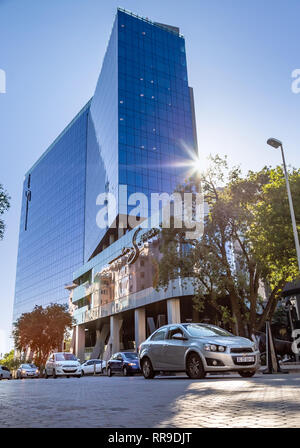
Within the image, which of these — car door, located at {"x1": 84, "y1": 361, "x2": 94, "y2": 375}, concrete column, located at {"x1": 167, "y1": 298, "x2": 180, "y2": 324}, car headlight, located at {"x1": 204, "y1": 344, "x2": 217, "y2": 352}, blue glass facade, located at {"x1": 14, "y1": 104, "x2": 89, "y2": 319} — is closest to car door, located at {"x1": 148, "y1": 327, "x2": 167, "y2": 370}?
A: car headlight, located at {"x1": 204, "y1": 344, "x2": 217, "y2": 352}

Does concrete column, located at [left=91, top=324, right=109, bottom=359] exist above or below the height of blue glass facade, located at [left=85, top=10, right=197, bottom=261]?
below

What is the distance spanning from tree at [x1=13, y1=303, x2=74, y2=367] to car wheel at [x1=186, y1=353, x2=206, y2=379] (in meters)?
41.5

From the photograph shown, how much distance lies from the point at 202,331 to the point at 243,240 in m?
8.98

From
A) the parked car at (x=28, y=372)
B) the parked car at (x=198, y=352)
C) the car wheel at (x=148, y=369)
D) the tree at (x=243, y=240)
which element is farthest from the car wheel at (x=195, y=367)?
the parked car at (x=28, y=372)

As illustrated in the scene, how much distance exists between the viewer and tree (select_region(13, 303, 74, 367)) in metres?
48.9

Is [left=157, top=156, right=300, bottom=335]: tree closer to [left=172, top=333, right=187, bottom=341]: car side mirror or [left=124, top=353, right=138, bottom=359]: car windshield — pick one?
[left=124, top=353, right=138, bottom=359]: car windshield

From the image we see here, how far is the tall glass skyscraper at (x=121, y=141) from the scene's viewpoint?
2525 inches

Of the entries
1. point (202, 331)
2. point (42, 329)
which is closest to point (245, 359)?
point (202, 331)

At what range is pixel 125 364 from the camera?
2127cm

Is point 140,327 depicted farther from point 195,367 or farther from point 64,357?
point 195,367

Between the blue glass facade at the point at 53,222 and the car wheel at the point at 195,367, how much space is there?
7906 centimetres

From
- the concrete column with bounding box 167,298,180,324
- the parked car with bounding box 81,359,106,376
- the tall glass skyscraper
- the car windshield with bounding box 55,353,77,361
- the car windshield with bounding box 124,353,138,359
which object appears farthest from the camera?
the tall glass skyscraper
